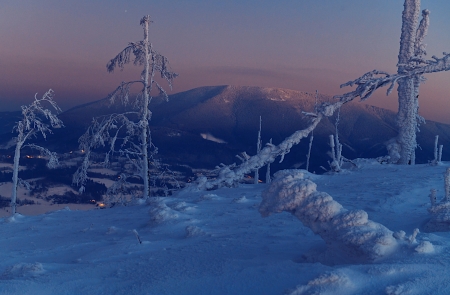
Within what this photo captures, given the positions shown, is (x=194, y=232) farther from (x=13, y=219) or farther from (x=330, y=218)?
(x=13, y=219)

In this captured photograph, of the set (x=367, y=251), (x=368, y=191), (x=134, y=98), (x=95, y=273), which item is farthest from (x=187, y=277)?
(x=134, y=98)

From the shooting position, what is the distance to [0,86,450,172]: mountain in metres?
45.4

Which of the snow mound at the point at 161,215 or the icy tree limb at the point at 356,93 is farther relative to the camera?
the snow mound at the point at 161,215

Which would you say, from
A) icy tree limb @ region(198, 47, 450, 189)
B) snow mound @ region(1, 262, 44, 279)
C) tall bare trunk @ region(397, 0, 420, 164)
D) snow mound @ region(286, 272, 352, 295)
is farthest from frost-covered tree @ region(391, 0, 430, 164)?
snow mound @ region(1, 262, 44, 279)

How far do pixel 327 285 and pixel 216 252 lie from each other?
1.96 metres

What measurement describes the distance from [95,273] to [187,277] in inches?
43.5

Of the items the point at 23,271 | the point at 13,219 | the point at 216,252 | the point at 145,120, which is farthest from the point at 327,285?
the point at 145,120

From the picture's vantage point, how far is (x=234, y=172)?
28.5 feet

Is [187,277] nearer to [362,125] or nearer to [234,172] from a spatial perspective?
[234,172]

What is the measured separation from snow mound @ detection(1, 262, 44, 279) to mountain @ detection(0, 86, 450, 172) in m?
34.8

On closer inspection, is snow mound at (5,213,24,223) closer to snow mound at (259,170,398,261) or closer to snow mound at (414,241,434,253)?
snow mound at (259,170,398,261)

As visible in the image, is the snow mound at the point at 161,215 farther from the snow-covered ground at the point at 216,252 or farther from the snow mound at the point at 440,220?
the snow mound at the point at 440,220

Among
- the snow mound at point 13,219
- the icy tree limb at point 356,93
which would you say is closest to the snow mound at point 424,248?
the icy tree limb at point 356,93

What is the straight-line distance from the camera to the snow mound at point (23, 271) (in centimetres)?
466
